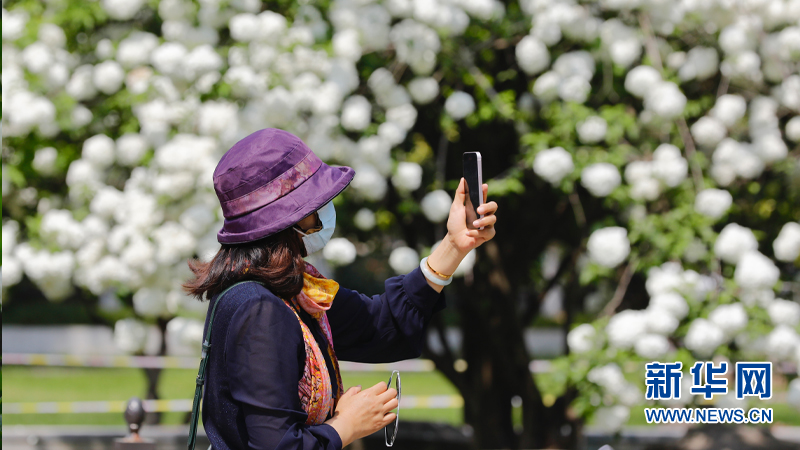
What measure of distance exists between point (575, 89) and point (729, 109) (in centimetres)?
76

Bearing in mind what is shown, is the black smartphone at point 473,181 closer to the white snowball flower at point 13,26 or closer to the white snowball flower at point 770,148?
the white snowball flower at point 770,148

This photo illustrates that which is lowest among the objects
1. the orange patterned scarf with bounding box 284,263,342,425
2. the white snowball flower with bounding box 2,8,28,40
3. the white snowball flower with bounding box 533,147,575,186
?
the orange patterned scarf with bounding box 284,263,342,425

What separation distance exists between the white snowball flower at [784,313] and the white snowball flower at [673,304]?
367 millimetres

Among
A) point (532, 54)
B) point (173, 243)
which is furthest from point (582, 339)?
point (173, 243)

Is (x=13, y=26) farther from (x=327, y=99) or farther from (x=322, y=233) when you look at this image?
(x=322, y=233)

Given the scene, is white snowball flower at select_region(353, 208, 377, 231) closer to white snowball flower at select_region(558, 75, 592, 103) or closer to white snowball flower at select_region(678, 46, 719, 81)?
white snowball flower at select_region(558, 75, 592, 103)

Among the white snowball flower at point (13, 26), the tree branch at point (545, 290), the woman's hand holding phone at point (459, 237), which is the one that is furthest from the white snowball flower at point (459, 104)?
the woman's hand holding phone at point (459, 237)

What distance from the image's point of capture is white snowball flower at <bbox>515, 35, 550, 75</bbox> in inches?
163

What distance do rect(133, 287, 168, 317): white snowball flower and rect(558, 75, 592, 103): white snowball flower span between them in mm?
2285

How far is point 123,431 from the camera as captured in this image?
6.26 metres

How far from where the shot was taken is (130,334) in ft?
13.4

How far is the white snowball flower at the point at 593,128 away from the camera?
3.99 m

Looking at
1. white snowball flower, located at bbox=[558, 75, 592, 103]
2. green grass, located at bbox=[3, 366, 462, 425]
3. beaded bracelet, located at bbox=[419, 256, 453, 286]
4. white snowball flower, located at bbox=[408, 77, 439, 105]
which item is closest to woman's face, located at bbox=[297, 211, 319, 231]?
beaded bracelet, located at bbox=[419, 256, 453, 286]

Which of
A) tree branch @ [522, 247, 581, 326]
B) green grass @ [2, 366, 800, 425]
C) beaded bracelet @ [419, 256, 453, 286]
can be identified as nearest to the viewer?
beaded bracelet @ [419, 256, 453, 286]
